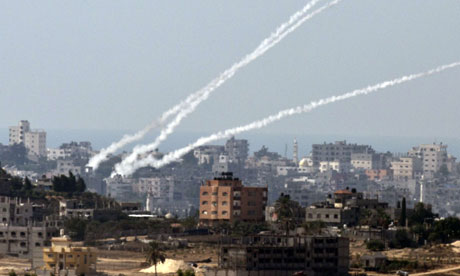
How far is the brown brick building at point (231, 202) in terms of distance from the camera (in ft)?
587

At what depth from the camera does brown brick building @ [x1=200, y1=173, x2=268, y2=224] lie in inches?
7042

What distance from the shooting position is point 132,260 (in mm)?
139875

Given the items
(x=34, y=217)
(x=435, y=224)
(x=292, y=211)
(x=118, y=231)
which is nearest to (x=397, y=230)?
(x=435, y=224)

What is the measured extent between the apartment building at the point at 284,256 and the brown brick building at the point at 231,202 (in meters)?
47.9

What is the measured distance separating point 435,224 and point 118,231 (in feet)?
103

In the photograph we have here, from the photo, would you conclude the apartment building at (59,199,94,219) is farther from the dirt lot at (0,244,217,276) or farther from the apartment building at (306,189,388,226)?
the apartment building at (306,189,388,226)

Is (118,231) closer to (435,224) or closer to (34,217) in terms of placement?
(34,217)

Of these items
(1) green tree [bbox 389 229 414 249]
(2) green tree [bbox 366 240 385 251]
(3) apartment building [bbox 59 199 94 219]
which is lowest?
(2) green tree [bbox 366 240 385 251]

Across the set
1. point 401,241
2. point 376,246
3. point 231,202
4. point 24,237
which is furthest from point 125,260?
point 231,202

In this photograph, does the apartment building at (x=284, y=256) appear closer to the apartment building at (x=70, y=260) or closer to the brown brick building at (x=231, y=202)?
the apartment building at (x=70, y=260)

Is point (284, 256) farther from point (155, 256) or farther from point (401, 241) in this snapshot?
point (401, 241)

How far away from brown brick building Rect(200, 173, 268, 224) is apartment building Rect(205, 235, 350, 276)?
157ft

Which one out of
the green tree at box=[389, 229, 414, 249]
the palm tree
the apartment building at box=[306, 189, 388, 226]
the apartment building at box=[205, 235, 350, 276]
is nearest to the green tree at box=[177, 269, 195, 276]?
the apartment building at box=[205, 235, 350, 276]

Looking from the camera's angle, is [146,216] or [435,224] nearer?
[435,224]
